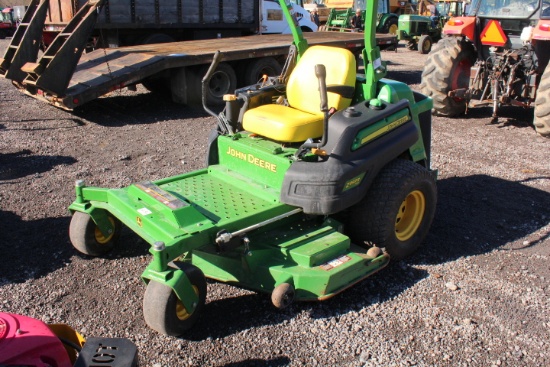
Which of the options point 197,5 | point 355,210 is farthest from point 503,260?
point 197,5

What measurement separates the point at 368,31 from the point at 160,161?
2.94 metres

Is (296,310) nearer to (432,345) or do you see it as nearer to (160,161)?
(432,345)

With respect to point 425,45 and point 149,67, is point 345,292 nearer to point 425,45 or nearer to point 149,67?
point 149,67

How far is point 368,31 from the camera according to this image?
381cm

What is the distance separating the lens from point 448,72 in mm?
7590

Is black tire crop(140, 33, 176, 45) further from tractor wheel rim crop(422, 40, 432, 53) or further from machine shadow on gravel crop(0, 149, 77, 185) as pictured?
tractor wheel rim crop(422, 40, 432, 53)

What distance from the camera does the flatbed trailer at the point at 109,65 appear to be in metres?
7.10

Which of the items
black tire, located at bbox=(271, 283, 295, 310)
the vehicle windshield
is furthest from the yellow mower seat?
the vehicle windshield

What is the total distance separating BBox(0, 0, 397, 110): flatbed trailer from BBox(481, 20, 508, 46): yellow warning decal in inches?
120

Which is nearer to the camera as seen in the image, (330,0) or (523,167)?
(523,167)

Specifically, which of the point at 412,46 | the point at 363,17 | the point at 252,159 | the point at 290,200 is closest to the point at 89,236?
the point at 252,159

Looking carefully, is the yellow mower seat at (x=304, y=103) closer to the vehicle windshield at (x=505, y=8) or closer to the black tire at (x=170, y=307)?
the black tire at (x=170, y=307)

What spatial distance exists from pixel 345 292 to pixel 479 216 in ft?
5.85

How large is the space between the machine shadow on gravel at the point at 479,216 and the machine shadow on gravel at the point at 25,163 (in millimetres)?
3861
